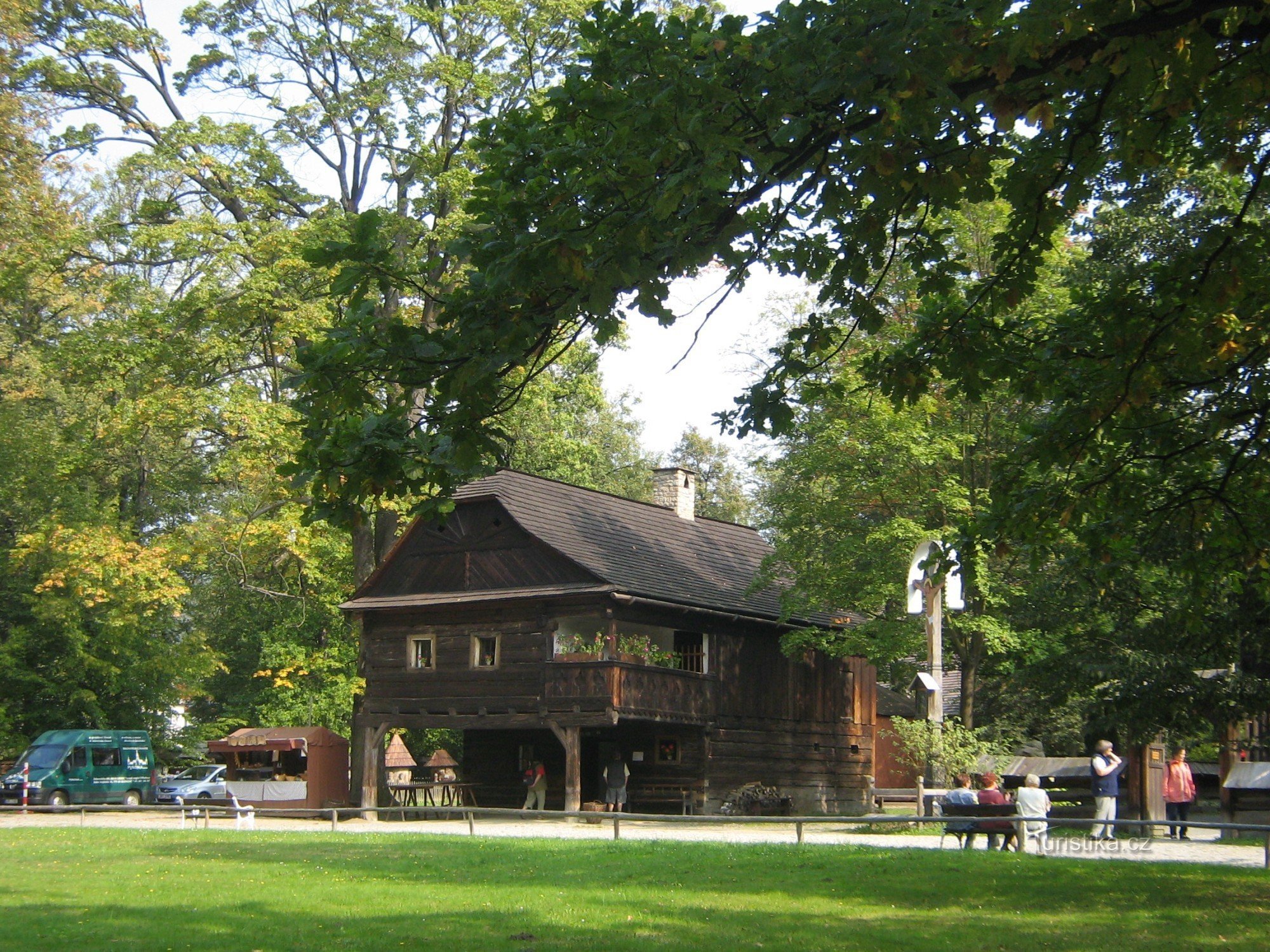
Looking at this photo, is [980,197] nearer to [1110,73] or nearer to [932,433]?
[1110,73]

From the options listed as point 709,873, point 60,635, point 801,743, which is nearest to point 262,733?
point 60,635

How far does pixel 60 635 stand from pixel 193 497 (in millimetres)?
8896

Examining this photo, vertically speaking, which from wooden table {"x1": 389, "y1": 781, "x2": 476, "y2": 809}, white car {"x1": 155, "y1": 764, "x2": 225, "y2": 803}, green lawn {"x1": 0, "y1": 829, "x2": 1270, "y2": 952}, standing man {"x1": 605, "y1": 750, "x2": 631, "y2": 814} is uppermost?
green lawn {"x1": 0, "y1": 829, "x2": 1270, "y2": 952}

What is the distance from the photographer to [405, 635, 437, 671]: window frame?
33781 mm

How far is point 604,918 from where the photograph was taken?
1206cm

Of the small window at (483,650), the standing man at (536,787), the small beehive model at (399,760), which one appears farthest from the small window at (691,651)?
the small beehive model at (399,760)

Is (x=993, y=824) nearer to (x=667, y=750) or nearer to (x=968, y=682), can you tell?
(x=968, y=682)

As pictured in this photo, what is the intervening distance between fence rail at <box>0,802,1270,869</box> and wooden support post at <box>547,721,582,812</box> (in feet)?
1.93

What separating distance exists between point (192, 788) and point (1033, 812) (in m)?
33.1

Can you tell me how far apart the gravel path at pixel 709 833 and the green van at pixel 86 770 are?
1594mm

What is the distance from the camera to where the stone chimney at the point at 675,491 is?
4059 cm

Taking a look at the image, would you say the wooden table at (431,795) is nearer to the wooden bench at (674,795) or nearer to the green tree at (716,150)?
the wooden bench at (674,795)

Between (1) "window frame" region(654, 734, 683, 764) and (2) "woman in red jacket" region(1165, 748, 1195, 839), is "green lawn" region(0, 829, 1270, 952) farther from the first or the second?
(1) "window frame" region(654, 734, 683, 764)

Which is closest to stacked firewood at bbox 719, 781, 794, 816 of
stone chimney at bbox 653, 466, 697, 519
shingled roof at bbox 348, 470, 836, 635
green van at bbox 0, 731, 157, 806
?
shingled roof at bbox 348, 470, 836, 635
